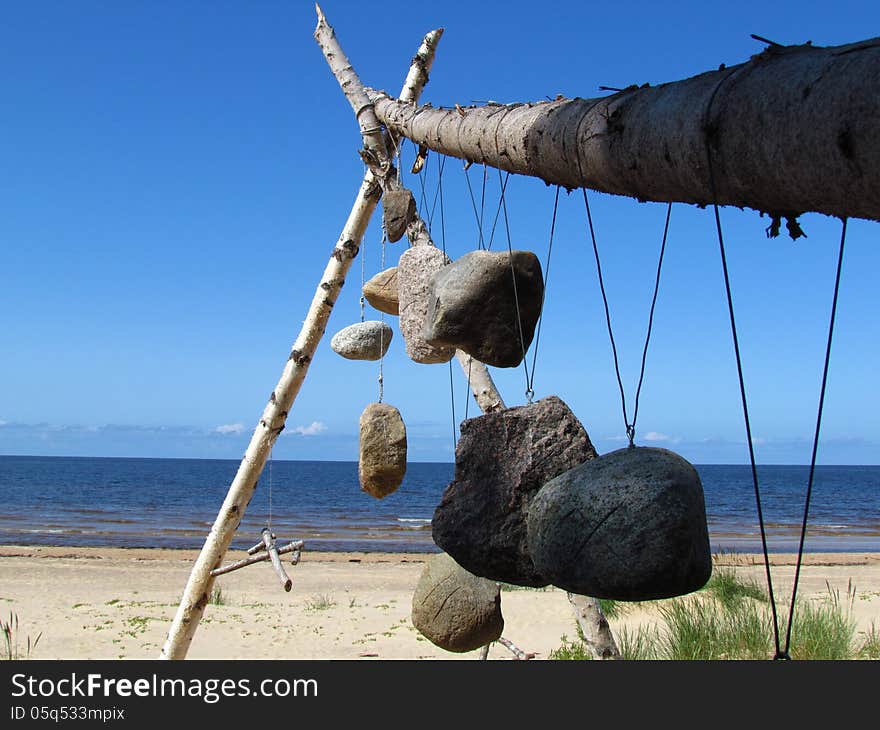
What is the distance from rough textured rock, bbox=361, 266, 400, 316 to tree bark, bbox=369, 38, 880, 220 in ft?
6.33

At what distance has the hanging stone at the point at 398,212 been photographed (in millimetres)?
3832

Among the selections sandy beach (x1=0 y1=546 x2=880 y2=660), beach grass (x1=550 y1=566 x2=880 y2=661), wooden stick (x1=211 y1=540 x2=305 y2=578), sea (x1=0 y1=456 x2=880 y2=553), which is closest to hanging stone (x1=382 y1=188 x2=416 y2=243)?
wooden stick (x1=211 y1=540 x2=305 y2=578)

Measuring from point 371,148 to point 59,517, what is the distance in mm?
24364

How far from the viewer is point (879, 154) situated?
1093 mm

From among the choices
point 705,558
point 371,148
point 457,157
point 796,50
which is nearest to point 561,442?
point 705,558

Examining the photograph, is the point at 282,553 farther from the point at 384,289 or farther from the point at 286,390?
the point at 384,289

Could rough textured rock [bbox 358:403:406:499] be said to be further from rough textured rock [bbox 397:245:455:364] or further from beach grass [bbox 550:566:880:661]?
beach grass [bbox 550:566:880:661]

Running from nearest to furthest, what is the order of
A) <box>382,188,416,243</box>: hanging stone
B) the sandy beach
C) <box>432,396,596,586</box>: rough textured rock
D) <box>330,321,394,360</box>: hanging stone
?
<box>432,396,596,586</box>: rough textured rock
<box>382,188,416,243</box>: hanging stone
<box>330,321,394,360</box>: hanging stone
the sandy beach

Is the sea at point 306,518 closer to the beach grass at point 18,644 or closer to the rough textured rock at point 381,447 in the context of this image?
the beach grass at point 18,644

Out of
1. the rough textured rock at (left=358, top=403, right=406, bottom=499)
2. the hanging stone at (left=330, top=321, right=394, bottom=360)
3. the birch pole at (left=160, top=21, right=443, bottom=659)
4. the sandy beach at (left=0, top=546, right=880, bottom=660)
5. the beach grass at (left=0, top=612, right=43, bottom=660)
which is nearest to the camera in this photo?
the rough textured rock at (left=358, top=403, right=406, bottom=499)

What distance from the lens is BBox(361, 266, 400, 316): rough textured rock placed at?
3.93 metres

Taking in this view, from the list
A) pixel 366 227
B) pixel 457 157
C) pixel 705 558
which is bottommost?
pixel 705 558
